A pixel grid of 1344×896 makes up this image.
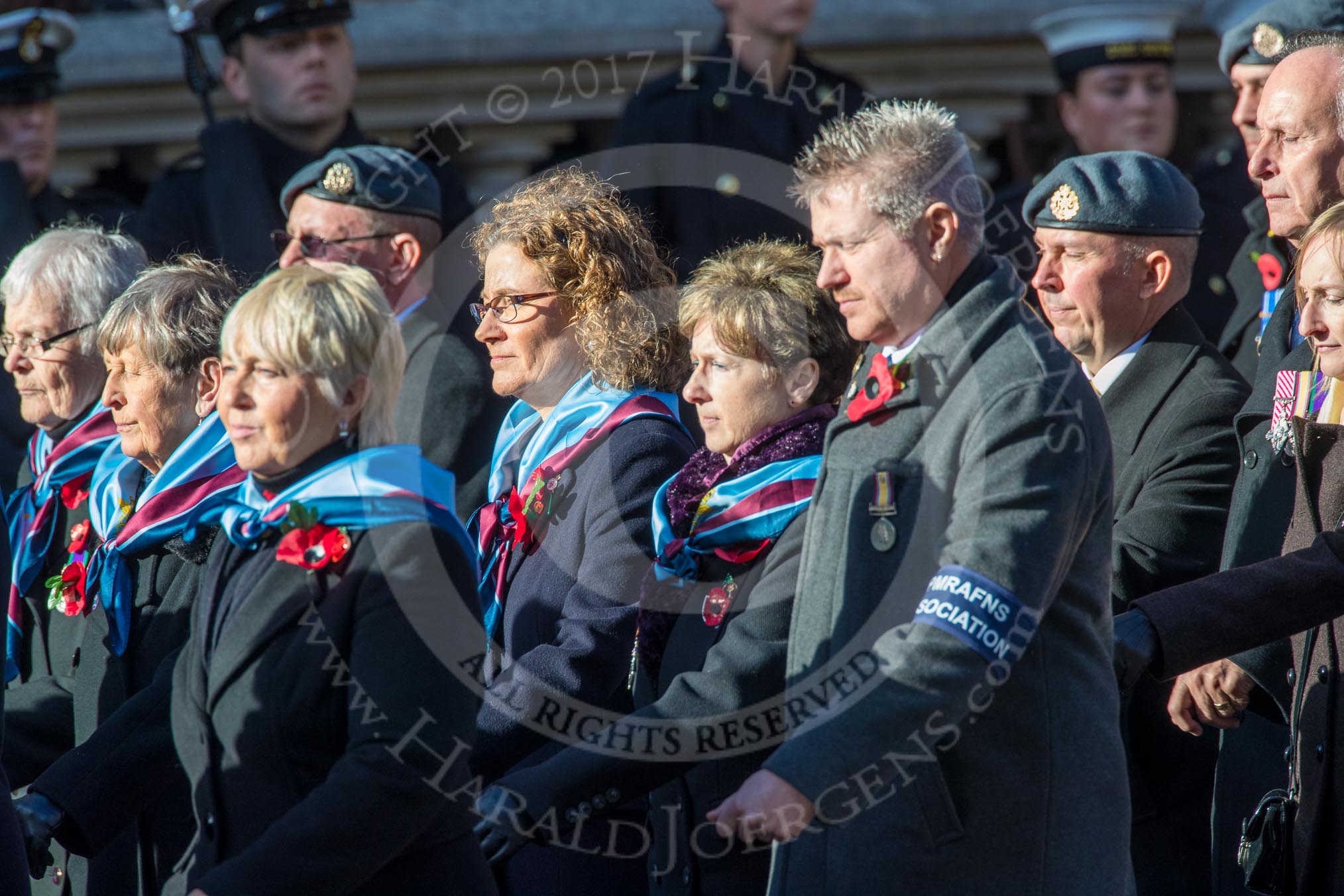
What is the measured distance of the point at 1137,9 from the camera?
596 centimetres

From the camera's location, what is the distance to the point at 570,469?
11.6 ft

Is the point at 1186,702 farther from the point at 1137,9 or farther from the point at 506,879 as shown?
the point at 1137,9

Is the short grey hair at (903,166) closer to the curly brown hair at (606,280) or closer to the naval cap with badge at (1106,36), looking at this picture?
the curly brown hair at (606,280)

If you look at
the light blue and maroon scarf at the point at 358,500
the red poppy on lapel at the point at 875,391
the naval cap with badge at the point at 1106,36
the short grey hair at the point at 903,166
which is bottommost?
the light blue and maroon scarf at the point at 358,500

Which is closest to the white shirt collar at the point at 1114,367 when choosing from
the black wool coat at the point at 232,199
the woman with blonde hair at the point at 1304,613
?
the woman with blonde hair at the point at 1304,613

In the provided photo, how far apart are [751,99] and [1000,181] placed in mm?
2393

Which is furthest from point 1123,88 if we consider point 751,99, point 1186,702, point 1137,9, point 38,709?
point 38,709

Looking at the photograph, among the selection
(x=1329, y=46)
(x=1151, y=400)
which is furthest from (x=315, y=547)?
(x=1329, y=46)

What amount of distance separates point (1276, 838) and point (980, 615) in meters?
1.02

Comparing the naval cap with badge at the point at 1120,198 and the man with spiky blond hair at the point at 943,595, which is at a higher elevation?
the naval cap with badge at the point at 1120,198

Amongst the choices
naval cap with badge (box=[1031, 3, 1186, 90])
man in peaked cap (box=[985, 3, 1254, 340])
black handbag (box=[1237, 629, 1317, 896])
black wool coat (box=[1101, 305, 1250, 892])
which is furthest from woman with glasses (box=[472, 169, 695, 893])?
naval cap with badge (box=[1031, 3, 1186, 90])

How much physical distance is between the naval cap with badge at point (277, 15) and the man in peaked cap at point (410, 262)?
3.32 feet

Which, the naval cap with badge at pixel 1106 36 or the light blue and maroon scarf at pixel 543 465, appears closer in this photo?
the light blue and maroon scarf at pixel 543 465

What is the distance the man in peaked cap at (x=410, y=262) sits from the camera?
14.4 feet
